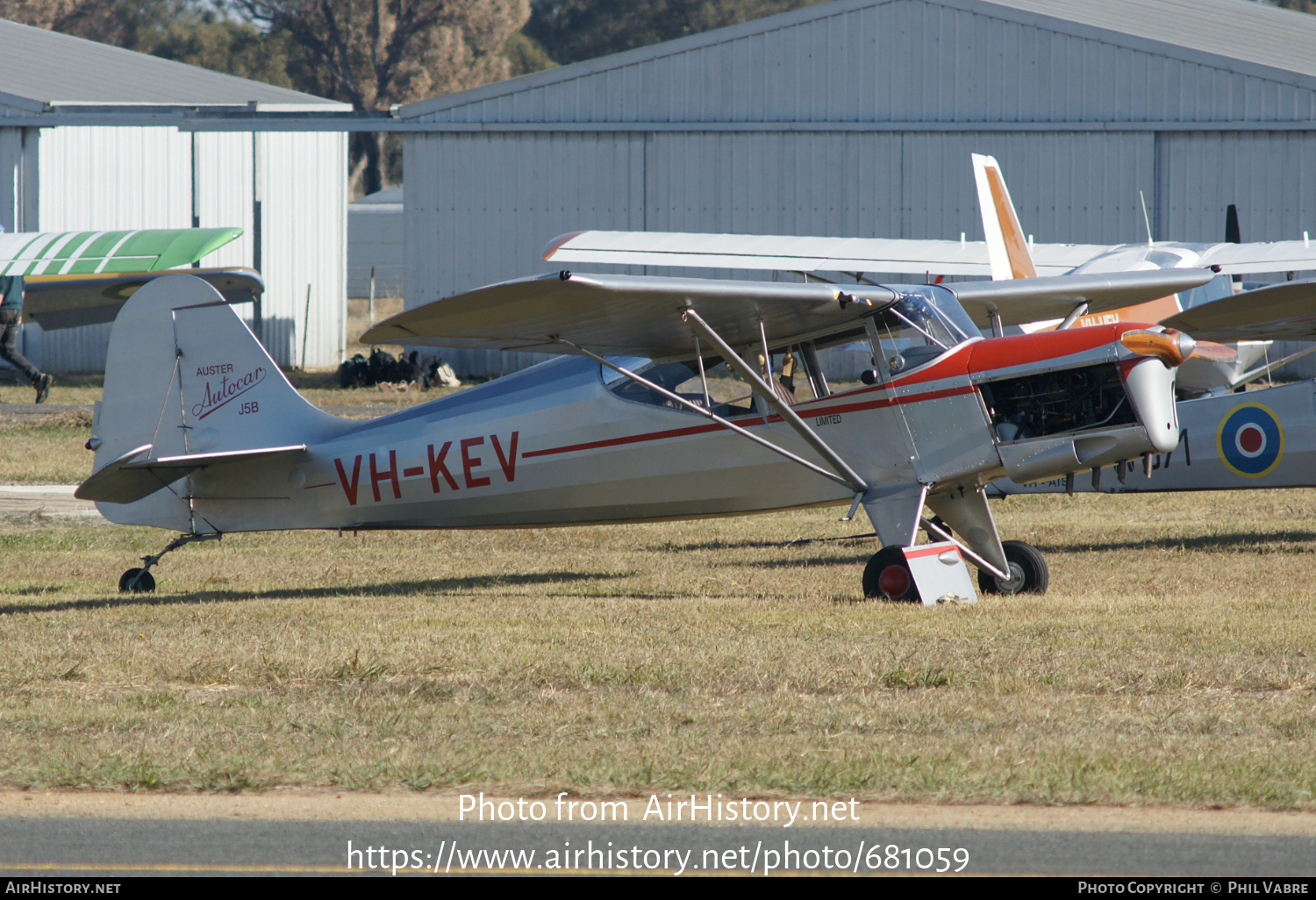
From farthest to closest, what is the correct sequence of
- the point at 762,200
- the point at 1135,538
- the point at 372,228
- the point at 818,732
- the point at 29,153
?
the point at 372,228
the point at 29,153
the point at 762,200
the point at 1135,538
the point at 818,732

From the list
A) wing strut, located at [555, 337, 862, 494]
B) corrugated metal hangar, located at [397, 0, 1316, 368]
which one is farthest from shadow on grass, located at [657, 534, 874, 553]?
corrugated metal hangar, located at [397, 0, 1316, 368]

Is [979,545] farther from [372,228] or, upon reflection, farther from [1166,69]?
[372,228]

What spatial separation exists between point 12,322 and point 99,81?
1635cm

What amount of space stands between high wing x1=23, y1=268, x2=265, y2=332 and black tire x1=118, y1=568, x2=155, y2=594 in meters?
12.4

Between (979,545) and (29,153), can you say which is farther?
(29,153)

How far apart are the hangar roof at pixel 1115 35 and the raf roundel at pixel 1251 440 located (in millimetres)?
15859

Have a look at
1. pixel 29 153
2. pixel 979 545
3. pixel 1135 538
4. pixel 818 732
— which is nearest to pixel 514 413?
→ pixel 979 545

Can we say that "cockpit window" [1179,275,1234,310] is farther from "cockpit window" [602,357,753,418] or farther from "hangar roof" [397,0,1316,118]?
"hangar roof" [397,0,1316,118]

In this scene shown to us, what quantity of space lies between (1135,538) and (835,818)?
8.72 meters

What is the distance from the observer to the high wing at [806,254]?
57.7 feet

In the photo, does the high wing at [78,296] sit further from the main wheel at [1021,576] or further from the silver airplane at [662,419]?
the main wheel at [1021,576]

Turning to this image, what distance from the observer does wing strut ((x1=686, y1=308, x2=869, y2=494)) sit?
9.09 m

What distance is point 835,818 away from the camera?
4855mm

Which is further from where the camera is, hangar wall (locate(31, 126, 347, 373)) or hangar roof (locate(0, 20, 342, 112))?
hangar roof (locate(0, 20, 342, 112))
